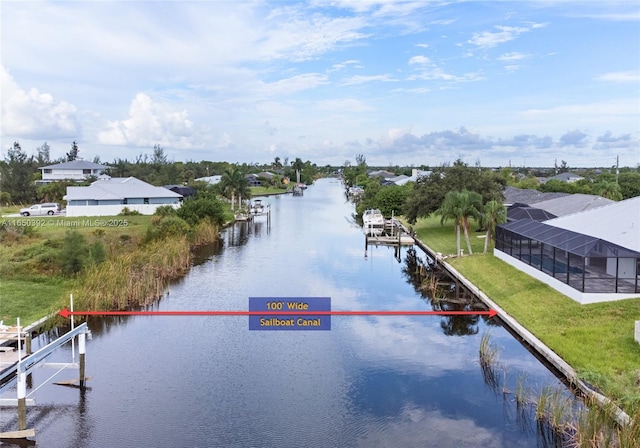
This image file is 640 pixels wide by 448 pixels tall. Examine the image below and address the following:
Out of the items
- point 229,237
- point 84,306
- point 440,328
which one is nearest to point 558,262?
point 440,328

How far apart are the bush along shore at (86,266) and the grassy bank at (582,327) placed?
64.0 ft

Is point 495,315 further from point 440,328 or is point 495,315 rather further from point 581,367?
point 581,367

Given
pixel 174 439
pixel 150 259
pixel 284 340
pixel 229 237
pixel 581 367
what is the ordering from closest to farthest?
pixel 174 439, pixel 581 367, pixel 284 340, pixel 150 259, pixel 229 237

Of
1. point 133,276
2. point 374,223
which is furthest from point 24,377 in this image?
point 374,223

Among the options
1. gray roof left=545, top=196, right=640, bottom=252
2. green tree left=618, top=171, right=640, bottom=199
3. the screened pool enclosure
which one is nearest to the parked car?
gray roof left=545, top=196, right=640, bottom=252

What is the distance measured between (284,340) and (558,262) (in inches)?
578

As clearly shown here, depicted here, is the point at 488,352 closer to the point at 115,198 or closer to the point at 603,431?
the point at 603,431

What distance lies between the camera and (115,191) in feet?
218

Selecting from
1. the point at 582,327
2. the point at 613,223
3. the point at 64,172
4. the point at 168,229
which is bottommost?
the point at 582,327

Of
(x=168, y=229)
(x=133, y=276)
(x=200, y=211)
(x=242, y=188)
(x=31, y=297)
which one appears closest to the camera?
(x=31, y=297)

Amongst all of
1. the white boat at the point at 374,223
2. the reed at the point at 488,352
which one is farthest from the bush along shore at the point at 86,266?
the white boat at the point at 374,223

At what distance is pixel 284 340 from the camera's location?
80.3ft

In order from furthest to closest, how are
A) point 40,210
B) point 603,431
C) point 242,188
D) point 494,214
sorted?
point 242,188 → point 40,210 → point 494,214 → point 603,431

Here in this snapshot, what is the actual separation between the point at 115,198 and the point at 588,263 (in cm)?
5319
